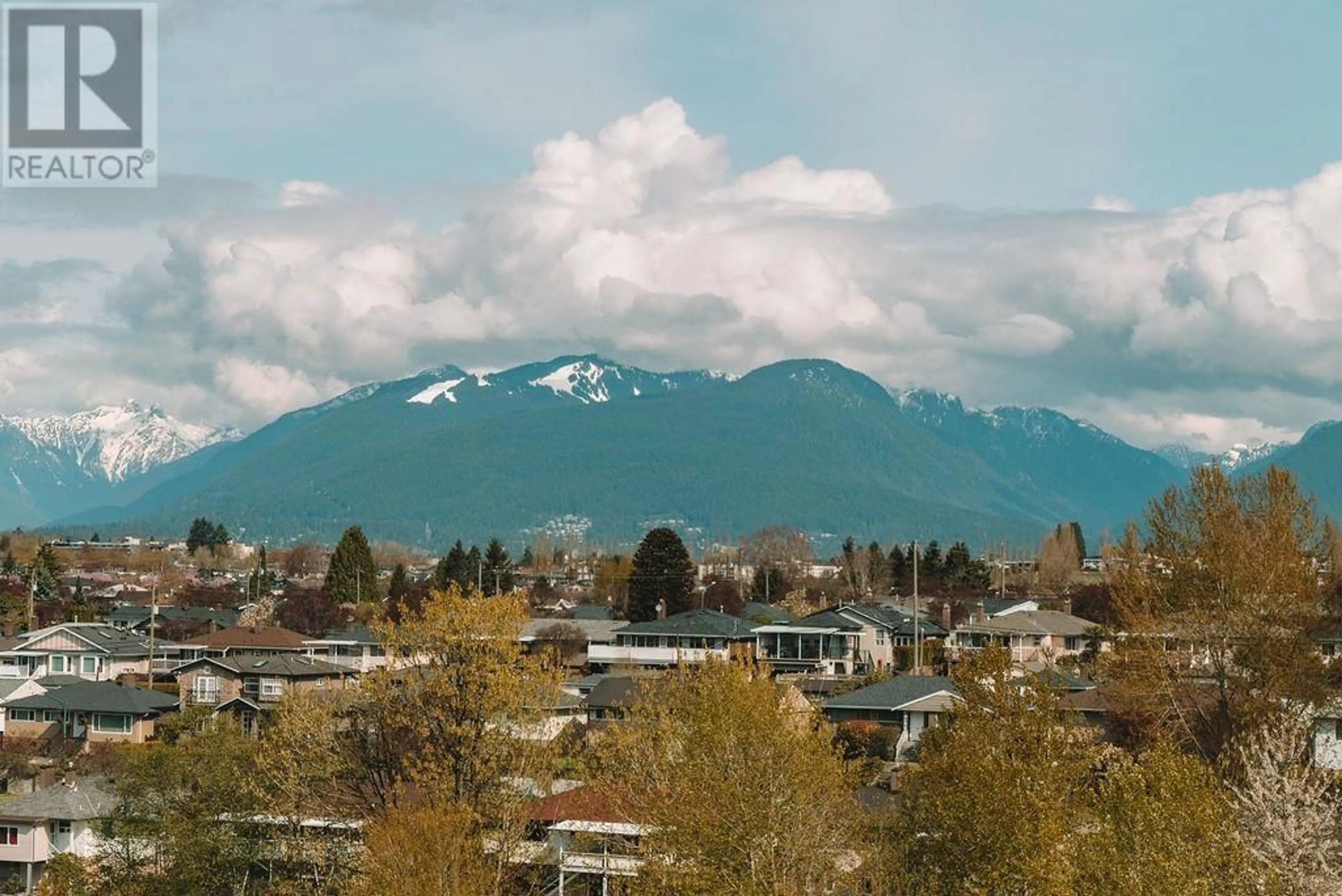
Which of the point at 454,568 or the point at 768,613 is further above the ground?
the point at 454,568

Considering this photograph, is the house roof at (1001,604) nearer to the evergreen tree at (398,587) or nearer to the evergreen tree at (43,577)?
the evergreen tree at (398,587)

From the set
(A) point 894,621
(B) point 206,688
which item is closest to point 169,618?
(B) point 206,688

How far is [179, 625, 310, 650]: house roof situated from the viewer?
297ft

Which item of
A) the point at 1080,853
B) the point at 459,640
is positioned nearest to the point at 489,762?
the point at 459,640

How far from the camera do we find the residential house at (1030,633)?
279ft

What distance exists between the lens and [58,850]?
150 feet

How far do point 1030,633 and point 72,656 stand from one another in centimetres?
5349

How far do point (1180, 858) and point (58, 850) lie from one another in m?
35.4

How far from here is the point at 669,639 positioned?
8762cm

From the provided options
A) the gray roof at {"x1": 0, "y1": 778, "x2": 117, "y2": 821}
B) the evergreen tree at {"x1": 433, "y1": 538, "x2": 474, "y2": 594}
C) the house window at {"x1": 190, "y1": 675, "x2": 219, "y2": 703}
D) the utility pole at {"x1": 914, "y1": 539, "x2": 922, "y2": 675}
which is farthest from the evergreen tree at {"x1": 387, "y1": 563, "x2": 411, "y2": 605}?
the gray roof at {"x1": 0, "y1": 778, "x2": 117, "y2": 821}

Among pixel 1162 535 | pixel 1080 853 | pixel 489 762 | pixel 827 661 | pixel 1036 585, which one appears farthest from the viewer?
pixel 1036 585

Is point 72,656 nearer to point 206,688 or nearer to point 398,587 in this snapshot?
point 206,688

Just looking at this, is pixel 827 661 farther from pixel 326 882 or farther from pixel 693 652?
pixel 326 882

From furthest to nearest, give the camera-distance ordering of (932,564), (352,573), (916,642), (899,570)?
(899,570)
(932,564)
(352,573)
(916,642)
